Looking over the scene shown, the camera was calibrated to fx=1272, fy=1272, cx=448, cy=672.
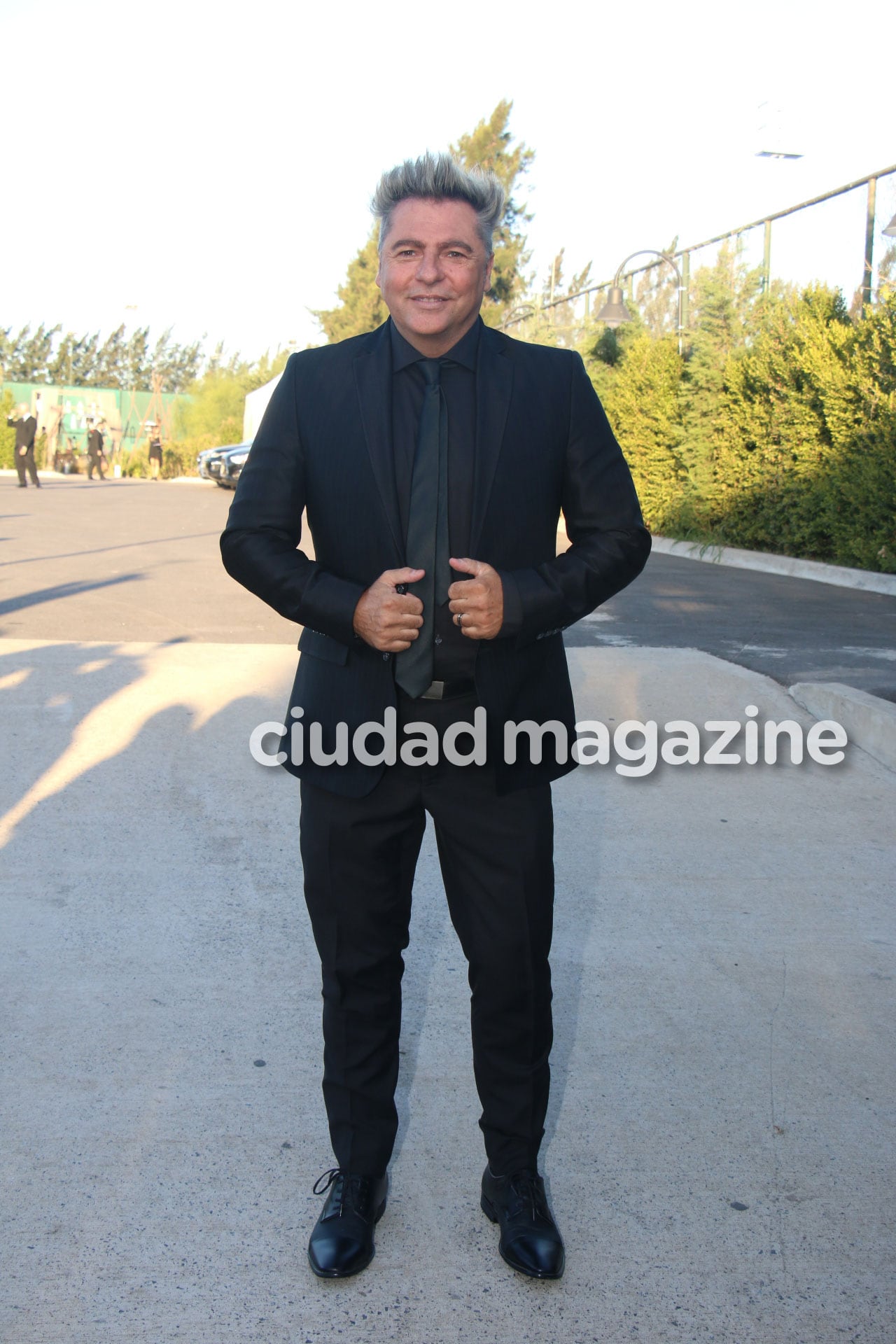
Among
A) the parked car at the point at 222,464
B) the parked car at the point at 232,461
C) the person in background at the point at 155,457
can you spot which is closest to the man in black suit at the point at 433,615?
the parked car at the point at 222,464

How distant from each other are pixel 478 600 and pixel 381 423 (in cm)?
40

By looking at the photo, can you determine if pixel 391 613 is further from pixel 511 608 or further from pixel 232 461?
pixel 232 461

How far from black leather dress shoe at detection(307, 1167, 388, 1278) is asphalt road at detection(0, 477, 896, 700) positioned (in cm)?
530

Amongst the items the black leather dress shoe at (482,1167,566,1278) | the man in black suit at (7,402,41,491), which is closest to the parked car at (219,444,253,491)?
the man in black suit at (7,402,41,491)

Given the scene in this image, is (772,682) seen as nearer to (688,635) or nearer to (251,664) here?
(688,635)

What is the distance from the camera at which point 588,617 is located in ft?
36.5

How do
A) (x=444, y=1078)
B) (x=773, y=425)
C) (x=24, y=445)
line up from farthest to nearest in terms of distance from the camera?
(x=24, y=445), (x=773, y=425), (x=444, y=1078)

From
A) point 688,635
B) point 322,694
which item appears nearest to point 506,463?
point 322,694

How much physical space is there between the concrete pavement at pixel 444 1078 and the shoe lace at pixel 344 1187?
0.27ft

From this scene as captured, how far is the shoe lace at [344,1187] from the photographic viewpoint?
248 centimetres

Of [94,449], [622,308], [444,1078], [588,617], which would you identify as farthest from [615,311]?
[94,449]

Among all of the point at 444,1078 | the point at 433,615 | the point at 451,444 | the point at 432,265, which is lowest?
the point at 444,1078

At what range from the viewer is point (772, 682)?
742 centimetres

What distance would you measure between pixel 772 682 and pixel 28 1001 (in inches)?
199
